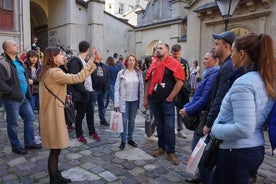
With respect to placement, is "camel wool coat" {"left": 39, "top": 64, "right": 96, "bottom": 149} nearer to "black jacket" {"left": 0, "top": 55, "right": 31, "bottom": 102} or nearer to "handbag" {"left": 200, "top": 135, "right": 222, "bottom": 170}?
Result: "black jacket" {"left": 0, "top": 55, "right": 31, "bottom": 102}

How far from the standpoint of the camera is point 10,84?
4.67 m

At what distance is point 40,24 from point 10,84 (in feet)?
58.8

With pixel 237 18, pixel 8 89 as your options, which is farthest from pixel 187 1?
pixel 8 89

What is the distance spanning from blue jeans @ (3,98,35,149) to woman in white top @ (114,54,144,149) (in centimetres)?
170

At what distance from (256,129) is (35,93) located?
5466 millimetres

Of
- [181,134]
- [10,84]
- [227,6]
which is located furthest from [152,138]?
[227,6]

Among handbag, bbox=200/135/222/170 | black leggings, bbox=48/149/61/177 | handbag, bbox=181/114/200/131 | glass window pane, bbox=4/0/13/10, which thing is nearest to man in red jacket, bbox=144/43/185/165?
handbag, bbox=181/114/200/131

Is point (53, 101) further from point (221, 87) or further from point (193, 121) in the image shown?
point (221, 87)

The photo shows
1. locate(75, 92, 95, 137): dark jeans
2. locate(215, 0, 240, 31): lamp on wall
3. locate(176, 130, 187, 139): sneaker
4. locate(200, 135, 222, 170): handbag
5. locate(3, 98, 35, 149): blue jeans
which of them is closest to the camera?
locate(200, 135, 222, 170): handbag

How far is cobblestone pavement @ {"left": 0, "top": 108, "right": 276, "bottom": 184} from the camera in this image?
4.00m

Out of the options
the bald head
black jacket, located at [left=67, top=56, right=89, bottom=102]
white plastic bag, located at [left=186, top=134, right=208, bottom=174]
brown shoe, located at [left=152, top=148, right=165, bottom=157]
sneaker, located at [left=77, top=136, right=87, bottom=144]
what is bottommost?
brown shoe, located at [left=152, top=148, right=165, bottom=157]

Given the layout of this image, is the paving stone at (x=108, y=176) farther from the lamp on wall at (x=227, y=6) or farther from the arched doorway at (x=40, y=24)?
the arched doorway at (x=40, y=24)

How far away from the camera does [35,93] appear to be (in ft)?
21.0

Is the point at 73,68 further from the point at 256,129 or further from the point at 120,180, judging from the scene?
the point at 256,129
